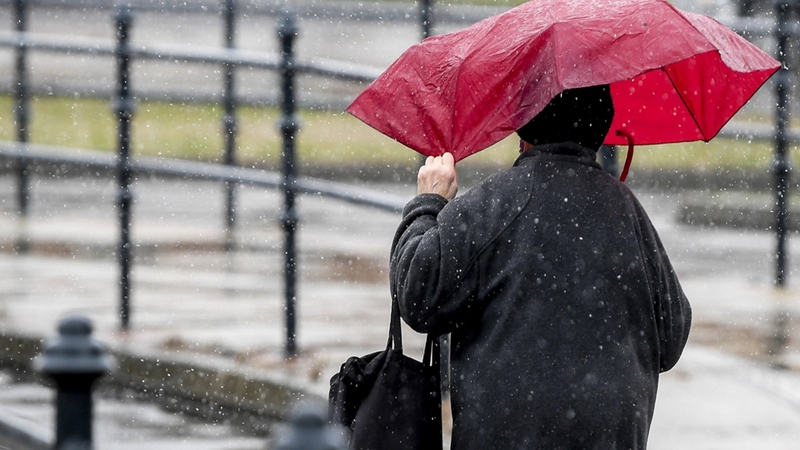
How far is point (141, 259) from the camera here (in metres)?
9.21

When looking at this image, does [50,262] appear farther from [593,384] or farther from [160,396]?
[593,384]

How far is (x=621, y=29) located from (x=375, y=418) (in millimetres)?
897

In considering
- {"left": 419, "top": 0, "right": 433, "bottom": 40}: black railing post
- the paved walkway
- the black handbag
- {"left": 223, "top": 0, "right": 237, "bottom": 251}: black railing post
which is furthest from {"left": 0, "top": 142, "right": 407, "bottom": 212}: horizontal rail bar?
the black handbag

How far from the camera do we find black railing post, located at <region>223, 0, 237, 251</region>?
10031mm

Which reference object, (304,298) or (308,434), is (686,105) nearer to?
(308,434)

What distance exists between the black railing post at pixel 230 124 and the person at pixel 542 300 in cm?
652

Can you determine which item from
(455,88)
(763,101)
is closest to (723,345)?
(455,88)

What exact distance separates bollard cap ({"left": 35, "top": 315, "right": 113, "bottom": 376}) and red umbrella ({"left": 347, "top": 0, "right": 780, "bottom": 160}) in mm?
857

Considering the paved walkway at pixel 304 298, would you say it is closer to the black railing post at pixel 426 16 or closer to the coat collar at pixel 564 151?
the black railing post at pixel 426 16

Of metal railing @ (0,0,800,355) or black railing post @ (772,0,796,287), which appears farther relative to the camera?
black railing post @ (772,0,796,287)

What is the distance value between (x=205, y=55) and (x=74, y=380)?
4.33m

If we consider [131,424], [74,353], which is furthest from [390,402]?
[131,424]

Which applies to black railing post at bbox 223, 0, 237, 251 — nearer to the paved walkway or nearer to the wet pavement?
the paved walkway

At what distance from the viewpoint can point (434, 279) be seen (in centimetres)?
314
